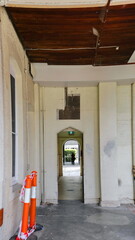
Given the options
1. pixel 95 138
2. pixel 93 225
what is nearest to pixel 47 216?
pixel 93 225

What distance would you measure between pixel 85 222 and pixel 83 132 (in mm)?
2447

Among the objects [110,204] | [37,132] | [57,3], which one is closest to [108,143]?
[110,204]

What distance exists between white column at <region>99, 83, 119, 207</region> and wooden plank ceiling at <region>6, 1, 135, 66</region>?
0.88 m

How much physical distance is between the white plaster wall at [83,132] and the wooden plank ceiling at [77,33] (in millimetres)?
1069

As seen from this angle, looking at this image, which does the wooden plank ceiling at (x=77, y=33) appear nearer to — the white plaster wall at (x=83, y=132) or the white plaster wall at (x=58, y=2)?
the white plaster wall at (x=58, y=2)

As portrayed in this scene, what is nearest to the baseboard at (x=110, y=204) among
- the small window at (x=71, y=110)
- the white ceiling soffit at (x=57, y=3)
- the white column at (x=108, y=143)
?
the white column at (x=108, y=143)

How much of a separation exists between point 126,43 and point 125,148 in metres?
2.98

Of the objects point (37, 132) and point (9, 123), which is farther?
point (37, 132)

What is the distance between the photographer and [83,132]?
6289 mm

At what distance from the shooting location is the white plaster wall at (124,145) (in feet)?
20.1

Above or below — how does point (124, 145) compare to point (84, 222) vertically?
above

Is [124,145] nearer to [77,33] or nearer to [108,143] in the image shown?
[108,143]

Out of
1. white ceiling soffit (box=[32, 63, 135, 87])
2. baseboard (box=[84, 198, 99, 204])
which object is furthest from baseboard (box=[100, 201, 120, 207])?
white ceiling soffit (box=[32, 63, 135, 87])

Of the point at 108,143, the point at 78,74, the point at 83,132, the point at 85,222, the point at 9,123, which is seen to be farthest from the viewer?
the point at 83,132
